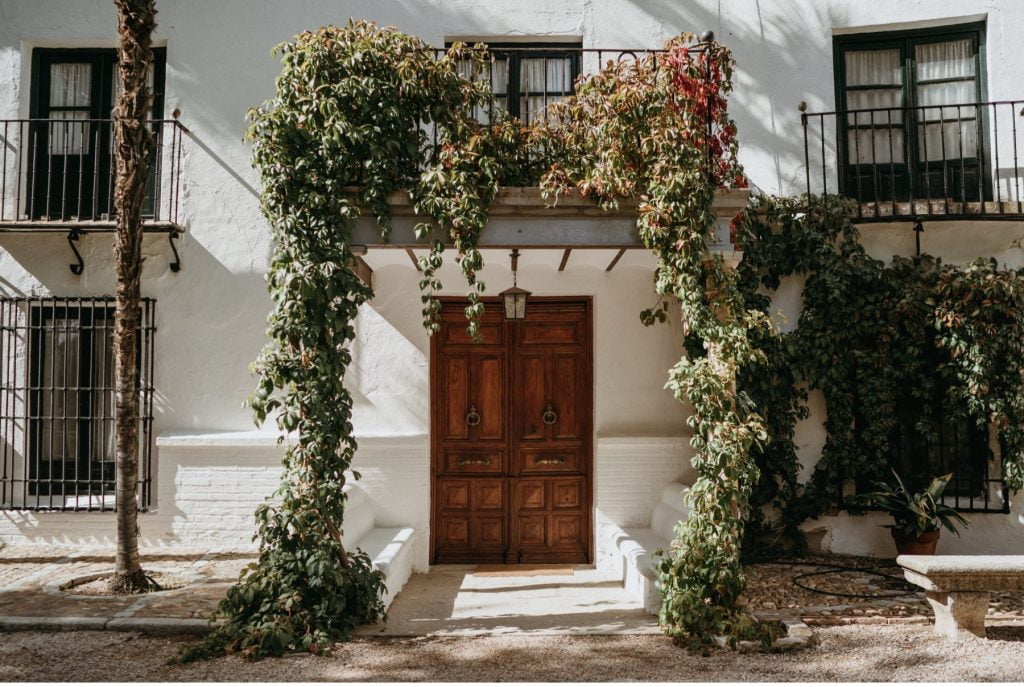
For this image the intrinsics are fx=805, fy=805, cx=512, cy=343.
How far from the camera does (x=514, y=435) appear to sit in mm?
8523

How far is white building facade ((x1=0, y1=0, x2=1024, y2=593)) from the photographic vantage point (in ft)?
27.0

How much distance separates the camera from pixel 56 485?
8.48 m

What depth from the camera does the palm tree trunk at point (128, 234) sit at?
6602mm

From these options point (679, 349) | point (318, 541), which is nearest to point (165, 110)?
point (318, 541)

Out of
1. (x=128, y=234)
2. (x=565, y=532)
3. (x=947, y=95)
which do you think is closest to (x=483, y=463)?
(x=565, y=532)

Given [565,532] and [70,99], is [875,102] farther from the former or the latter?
[70,99]

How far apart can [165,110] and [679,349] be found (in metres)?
6.04

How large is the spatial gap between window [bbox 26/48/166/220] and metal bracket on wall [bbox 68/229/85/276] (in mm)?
473

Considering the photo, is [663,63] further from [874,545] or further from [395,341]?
[874,545]

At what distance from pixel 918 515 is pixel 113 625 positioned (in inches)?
270

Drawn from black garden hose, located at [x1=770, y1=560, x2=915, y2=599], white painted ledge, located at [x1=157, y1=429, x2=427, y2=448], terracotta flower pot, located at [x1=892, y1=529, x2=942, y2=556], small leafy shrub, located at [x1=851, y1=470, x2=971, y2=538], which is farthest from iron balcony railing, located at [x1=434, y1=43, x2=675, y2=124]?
terracotta flower pot, located at [x1=892, y1=529, x2=942, y2=556]

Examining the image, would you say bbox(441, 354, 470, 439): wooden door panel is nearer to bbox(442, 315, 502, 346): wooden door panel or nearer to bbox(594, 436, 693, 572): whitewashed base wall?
bbox(442, 315, 502, 346): wooden door panel

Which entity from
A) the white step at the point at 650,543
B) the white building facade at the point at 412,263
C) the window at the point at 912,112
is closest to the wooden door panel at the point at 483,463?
the white building facade at the point at 412,263

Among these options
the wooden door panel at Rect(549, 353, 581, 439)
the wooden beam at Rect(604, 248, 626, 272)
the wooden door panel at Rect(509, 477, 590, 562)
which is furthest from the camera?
the wooden door panel at Rect(549, 353, 581, 439)
